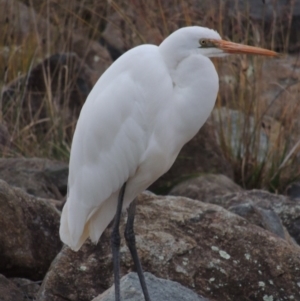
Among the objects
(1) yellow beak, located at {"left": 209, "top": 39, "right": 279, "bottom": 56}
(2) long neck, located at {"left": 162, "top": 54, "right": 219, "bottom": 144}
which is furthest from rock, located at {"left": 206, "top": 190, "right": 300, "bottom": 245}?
(1) yellow beak, located at {"left": 209, "top": 39, "right": 279, "bottom": 56}

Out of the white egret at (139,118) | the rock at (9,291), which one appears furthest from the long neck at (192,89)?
the rock at (9,291)

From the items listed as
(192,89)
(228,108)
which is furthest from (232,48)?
(228,108)

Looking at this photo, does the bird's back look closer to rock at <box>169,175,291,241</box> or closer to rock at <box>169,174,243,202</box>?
rock at <box>169,175,291,241</box>

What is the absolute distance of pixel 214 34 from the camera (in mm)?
3594

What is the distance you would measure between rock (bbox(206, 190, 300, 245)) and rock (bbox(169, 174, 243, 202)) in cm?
22

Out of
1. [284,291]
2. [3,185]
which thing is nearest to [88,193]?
[3,185]

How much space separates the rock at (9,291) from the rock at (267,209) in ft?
4.61

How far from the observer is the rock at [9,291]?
4.14 metres

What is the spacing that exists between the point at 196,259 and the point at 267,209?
1337mm

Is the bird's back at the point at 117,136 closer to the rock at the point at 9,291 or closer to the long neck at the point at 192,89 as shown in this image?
the long neck at the point at 192,89

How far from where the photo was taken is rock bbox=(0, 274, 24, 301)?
4.14 meters

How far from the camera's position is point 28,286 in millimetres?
4496

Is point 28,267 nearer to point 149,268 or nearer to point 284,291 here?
point 149,268

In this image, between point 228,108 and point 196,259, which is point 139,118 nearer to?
point 196,259
